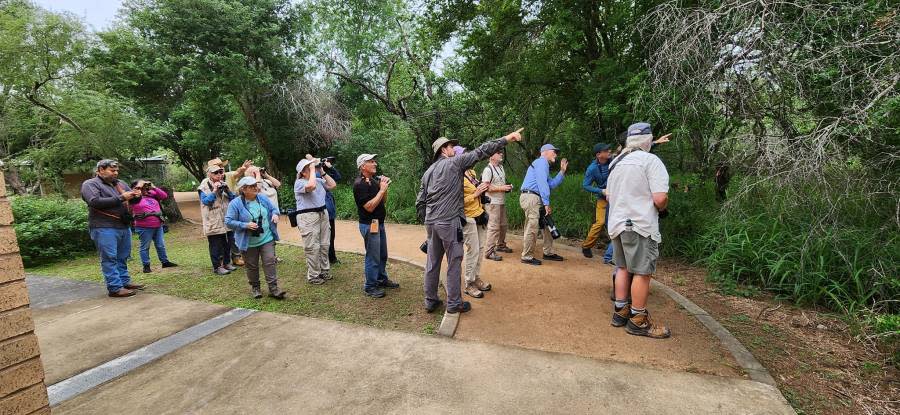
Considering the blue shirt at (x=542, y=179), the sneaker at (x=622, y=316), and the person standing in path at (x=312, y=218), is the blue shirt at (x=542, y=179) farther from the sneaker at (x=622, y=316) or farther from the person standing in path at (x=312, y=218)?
the person standing in path at (x=312, y=218)

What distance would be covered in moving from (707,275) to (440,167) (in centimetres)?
396

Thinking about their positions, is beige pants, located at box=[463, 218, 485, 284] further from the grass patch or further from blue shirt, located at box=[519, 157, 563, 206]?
blue shirt, located at box=[519, 157, 563, 206]

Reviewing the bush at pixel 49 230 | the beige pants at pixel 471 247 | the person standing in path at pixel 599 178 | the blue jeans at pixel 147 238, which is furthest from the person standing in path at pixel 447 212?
the bush at pixel 49 230

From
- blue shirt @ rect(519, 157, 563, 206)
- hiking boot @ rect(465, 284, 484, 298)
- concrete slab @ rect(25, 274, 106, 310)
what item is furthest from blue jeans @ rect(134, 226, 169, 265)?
blue shirt @ rect(519, 157, 563, 206)

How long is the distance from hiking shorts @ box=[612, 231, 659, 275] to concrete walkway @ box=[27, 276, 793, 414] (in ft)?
2.82

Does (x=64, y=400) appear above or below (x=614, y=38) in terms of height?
below

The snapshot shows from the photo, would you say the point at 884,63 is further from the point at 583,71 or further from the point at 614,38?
the point at 583,71

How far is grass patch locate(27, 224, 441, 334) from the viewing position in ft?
13.4

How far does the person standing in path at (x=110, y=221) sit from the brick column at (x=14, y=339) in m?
3.63

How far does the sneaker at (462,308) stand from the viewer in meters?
3.89

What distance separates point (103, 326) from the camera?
3.93m

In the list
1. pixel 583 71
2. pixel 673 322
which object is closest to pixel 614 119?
pixel 583 71

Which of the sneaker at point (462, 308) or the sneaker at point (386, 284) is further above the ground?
the sneaker at point (462, 308)

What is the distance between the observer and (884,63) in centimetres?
318
